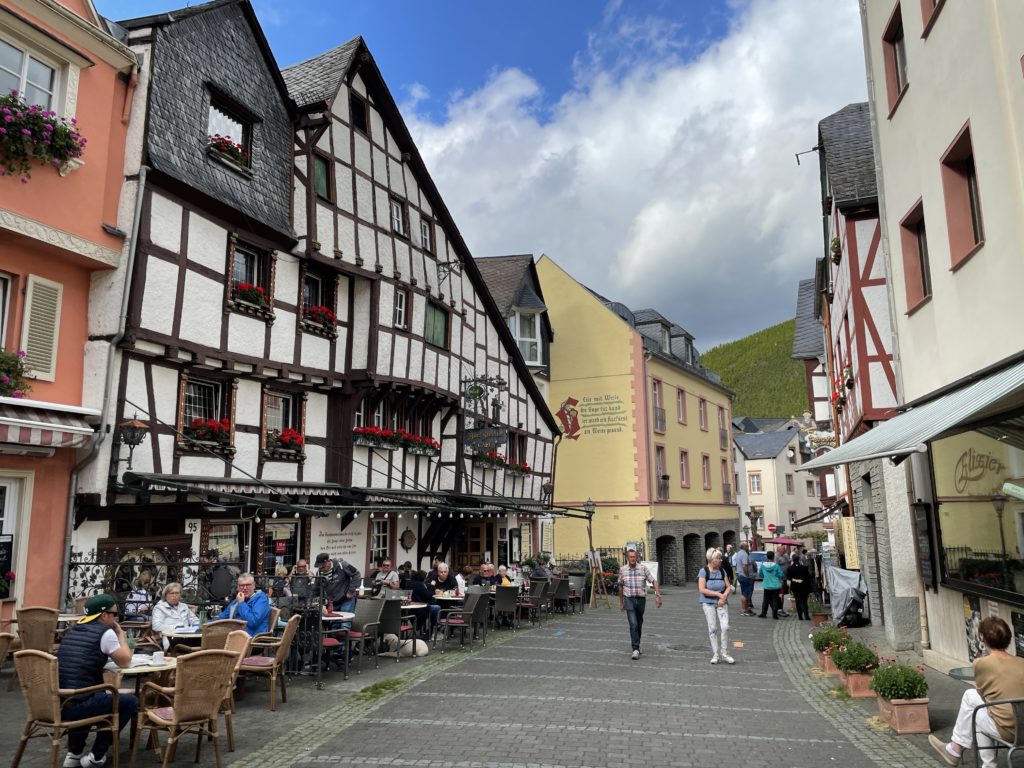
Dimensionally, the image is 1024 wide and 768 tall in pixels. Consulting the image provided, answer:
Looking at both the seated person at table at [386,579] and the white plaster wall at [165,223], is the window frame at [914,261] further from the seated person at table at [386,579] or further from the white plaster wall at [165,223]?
the white plaster wall at [165,223]

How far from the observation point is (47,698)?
20.9 feet

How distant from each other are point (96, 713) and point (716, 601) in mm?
8521

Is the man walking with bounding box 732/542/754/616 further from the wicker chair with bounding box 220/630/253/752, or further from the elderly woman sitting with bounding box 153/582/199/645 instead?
the wicker chair with bounding box 220/630/253/752

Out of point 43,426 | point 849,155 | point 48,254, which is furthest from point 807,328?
point 43,426

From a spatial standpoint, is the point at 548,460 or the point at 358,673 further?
the point at 548,460

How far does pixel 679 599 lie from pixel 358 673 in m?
17.1

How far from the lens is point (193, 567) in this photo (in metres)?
13.1

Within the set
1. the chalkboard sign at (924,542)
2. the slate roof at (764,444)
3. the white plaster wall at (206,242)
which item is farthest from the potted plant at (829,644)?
the slate roof at (764,444)

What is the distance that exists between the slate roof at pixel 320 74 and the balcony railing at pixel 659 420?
779 inches

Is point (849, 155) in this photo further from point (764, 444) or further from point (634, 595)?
point (764, 444)

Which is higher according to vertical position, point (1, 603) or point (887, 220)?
point (887, 220)

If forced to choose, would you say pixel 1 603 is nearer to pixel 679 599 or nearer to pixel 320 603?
pixel 320 603

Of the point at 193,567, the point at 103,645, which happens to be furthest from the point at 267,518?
the point at 103,645

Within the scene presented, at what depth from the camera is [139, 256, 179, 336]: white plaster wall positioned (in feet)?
41.5
